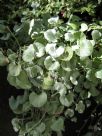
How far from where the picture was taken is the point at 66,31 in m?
1.65

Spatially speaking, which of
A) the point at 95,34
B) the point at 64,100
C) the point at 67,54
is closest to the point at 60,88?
the point at 64,100

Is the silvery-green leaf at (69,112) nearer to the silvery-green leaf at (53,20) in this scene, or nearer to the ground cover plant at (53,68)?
the ground cover plant at (53,68)

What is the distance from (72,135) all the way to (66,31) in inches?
26.9

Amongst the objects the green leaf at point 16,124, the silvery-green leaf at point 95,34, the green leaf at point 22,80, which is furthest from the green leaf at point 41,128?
the silvery-green leaf at point 95,34

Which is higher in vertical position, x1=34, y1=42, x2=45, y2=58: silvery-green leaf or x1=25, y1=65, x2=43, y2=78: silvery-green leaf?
x1=34, y1=42, x2=45, y2=58: silvery-green leaf

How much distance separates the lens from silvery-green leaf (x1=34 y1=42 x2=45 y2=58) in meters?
1.52

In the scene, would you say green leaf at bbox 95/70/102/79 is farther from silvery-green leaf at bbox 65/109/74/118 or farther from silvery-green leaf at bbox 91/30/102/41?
silvery-green leaf at bbox 65/109/74/118

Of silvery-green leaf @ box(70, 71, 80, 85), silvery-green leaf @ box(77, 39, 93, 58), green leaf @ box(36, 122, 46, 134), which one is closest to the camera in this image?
silvery-green leaf @ box(77, 39, 93, 58)

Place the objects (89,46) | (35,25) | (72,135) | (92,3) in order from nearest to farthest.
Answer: (89,46) < (35,25) < (92,3) < (72,135)

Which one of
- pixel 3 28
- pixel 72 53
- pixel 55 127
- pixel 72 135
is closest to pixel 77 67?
pixel 72 53

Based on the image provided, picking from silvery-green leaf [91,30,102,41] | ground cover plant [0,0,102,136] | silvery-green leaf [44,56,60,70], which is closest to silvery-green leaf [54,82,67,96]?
ground cover plant [0,0,102,136]

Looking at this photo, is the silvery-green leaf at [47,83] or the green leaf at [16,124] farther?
the green leaf at [16,124]

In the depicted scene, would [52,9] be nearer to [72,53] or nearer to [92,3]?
[92,3]

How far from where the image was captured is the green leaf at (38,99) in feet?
5.15
